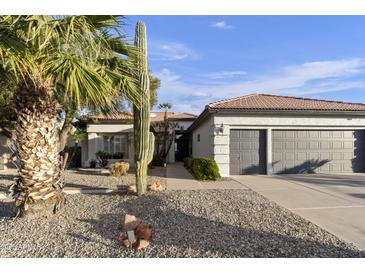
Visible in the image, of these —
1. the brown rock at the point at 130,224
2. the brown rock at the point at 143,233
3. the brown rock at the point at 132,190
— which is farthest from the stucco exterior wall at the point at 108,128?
the brown rock at the point at 143,233

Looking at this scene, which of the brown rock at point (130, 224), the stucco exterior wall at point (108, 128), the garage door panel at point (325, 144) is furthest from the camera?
the stucco exterior wall at point (108, 128)

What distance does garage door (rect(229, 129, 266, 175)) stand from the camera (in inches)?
519

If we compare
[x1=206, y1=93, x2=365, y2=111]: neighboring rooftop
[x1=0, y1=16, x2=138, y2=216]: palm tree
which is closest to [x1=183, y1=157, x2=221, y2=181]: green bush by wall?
[x1=206, y1=93, x2=365, y2=111]: neighboring rooftop

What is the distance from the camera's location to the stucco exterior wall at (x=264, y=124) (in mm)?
12820

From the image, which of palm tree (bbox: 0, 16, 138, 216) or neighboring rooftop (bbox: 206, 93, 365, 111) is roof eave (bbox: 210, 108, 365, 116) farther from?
palm tree (bbox: 0, 16, 138, 216)

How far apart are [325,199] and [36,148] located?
25.4 ft

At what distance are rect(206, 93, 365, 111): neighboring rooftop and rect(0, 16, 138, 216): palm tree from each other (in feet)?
24.6

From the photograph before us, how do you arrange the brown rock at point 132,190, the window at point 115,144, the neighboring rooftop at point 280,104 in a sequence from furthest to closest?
1. the window at point 115,144
2. the neighboring rooftop at point 280,104
3. the brown rock at point 132,190

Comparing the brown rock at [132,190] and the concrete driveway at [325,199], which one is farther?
the brown rock at [132,190]

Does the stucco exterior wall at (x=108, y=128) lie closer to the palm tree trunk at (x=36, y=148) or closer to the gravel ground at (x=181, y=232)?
the gravel ground at (x=181, y=232)

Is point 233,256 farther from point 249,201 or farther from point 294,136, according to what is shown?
point 294,136

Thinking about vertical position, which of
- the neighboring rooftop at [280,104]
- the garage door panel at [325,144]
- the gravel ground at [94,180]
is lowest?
the gravel ground at [94,180]

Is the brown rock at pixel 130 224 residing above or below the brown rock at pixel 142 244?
above

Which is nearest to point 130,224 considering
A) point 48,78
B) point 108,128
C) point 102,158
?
point 48,78
